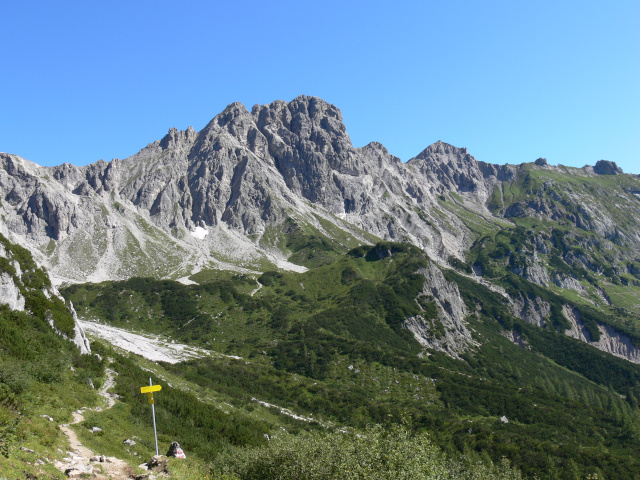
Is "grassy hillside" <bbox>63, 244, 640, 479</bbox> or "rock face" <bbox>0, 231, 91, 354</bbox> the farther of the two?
"grassy hillside" <bbox>63, 244, 640, 479</bbox>

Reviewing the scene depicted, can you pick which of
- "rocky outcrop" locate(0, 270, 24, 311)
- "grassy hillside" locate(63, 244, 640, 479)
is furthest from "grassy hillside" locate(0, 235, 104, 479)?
"grassy hillside" locate(63, 244, 640, 479)

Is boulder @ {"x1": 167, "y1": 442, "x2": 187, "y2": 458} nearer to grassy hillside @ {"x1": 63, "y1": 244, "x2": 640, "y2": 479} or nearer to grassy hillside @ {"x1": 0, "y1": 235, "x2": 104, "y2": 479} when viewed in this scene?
grassy hillside @ {"x1": 0, "y1": 235, "x2": 104, "y2": 479}

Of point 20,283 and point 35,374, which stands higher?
point 20,283

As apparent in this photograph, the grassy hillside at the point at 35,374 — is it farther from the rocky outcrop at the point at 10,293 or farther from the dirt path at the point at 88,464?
the dirt path at the point at 88,464

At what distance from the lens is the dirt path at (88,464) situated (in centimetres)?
2619

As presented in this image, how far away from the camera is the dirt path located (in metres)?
26.2

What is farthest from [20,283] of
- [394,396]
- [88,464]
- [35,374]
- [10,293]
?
[394,396]

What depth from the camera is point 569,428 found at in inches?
5635

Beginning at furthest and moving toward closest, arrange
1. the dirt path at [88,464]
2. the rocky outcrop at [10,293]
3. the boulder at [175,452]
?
the rocky outcrop at [10,293], the boulder at [175,452], the dirt path at [88,464]

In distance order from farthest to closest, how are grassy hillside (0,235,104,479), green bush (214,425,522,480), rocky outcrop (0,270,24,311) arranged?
rocky outcrop (0,270,24,311)
green bush (214,425,522,480)
grassy hillside (0,235,104,479)

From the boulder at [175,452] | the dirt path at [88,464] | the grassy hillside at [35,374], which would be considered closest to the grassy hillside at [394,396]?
the grassy hillside at [35,374]

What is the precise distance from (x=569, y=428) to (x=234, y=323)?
14315 cm

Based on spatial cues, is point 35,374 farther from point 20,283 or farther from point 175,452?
point 20,283

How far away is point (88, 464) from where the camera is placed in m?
28.0
